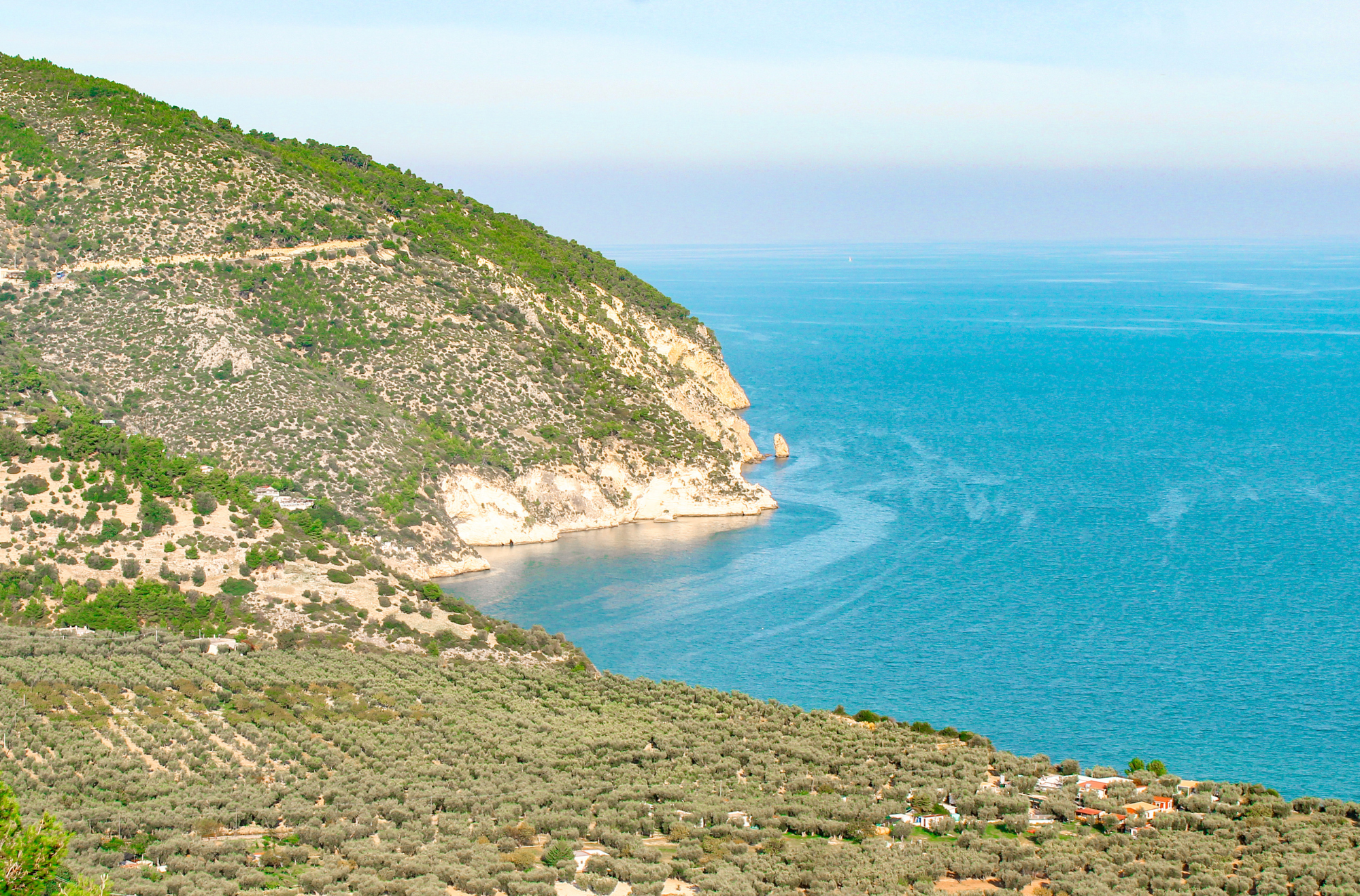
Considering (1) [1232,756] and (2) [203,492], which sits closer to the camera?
(1) [1232,756]

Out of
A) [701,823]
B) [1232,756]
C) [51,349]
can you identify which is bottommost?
[1232,756]

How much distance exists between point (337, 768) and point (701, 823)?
32.9ft

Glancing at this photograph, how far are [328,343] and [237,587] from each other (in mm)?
26308

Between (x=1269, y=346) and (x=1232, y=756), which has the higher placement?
(x=1269, y=346)

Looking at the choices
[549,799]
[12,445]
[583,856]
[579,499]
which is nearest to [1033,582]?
[579,499]

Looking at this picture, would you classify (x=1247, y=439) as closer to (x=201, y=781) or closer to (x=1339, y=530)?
(x=1339, y=530)

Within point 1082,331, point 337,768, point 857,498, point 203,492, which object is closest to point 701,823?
point 337,768

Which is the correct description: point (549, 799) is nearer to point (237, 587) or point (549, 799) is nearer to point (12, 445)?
point (237, 587)

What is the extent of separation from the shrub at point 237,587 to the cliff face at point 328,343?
9591 mm

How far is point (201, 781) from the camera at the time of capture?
3114cm

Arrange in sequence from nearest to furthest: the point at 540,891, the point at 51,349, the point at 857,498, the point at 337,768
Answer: the point at 540,891
the point at 337,768
the point at 51,349
the point at 857,498

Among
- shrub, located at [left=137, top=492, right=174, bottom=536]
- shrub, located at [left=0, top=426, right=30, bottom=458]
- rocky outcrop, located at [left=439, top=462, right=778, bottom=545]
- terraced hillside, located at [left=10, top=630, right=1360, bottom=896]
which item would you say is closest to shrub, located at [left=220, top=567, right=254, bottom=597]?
shrub, located at [left=137, top=492, right=174, bottom=536]

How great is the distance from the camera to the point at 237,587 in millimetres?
50062

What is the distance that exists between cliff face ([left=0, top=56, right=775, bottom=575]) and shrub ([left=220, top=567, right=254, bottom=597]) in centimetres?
959
